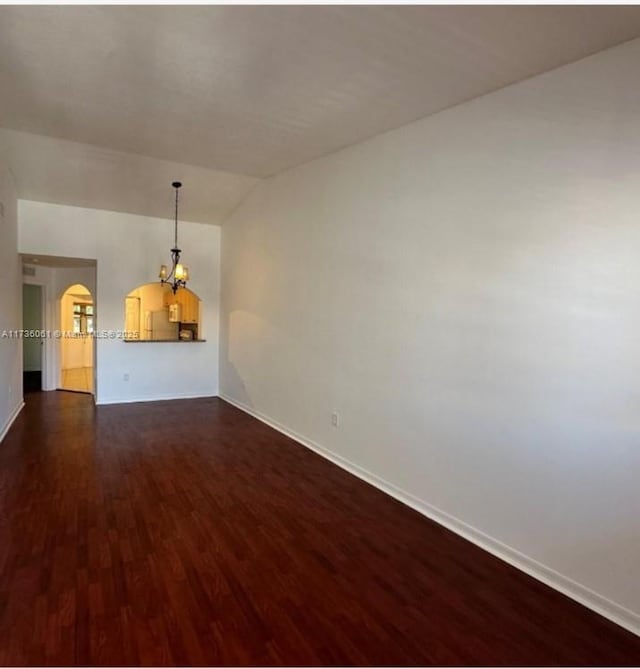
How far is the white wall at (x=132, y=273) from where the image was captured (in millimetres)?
6055

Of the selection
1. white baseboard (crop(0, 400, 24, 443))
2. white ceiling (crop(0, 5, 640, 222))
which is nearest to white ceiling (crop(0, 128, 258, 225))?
white ceiling (crop(0, 5, 640, 222))

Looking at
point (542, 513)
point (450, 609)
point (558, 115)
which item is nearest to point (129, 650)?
point (450, 609)

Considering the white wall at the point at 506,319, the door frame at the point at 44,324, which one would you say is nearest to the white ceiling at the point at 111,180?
the white wall at the point at 506,319

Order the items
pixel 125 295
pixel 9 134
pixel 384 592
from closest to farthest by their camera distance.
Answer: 1. pixel 384 592
2. pixel 9 134
3. pixel 125 295

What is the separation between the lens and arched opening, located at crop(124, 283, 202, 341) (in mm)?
9383

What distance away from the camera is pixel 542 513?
241 cm

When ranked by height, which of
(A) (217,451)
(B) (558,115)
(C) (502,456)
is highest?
(B) (558,115)

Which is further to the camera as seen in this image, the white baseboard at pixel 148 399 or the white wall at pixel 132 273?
the white baseboard at pixel 148 399

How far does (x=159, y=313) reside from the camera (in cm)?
968

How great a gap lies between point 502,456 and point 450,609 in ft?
3.08

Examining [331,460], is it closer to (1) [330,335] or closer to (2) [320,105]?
(1) [330,335]

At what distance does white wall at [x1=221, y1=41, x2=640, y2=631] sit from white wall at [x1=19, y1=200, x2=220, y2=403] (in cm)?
345

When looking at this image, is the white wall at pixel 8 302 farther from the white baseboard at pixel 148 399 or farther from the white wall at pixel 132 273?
the white baseboard at pixel 148 399

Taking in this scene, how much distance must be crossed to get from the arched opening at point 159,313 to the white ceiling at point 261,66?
17.1ft
